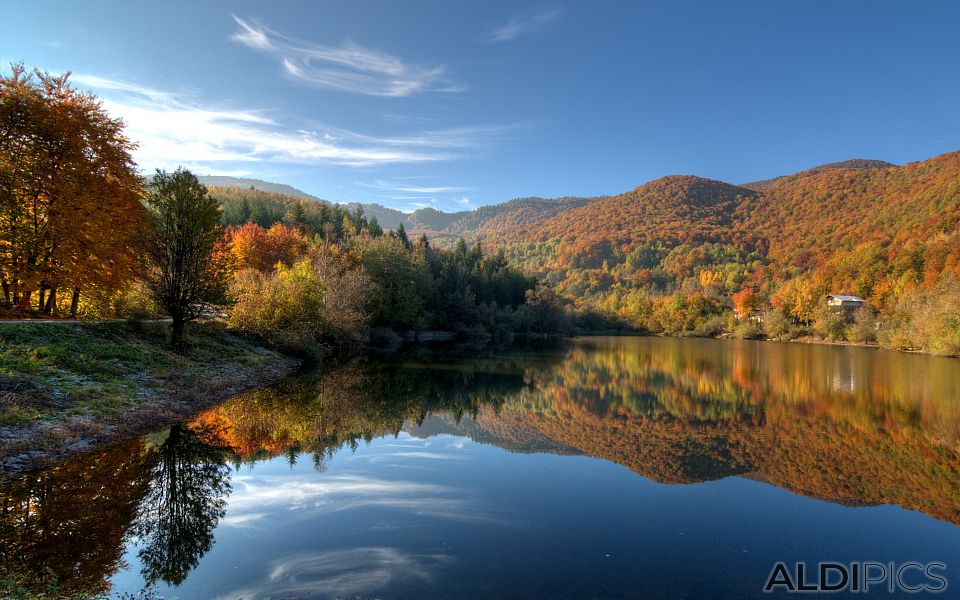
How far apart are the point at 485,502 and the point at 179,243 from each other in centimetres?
1800

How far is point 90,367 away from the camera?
1399cm

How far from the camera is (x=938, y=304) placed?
4666 cm

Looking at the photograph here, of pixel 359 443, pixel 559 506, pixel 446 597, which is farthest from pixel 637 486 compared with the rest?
pixel 359 443

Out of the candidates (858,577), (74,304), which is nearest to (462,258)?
(74,304)

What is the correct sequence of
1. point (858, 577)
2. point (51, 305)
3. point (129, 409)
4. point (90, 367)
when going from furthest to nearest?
point (51, 305)
point (90, 367)
point (129, 409)
point (858, 577)

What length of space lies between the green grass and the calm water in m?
1.95

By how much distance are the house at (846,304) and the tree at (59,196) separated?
3346 inches

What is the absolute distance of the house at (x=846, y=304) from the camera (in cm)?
7081

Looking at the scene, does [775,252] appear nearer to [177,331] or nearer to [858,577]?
[177,331]

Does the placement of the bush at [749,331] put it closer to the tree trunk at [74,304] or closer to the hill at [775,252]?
the hill at [775,252]

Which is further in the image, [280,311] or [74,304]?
[280,311]

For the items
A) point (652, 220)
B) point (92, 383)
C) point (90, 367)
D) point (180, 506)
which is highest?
point (652, 220)

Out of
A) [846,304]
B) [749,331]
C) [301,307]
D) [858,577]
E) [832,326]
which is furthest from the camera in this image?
[749,331]

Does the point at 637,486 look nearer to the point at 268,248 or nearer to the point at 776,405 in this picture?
the point at 776,405
